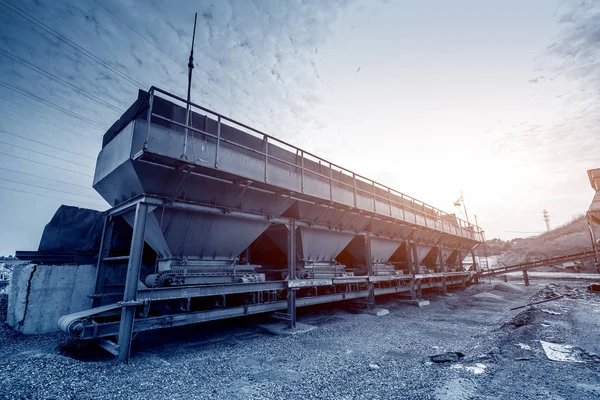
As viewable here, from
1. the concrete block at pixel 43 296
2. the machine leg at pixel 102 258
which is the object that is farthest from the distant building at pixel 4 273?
the machine leg at pixel 102 258

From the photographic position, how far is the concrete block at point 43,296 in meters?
6.70

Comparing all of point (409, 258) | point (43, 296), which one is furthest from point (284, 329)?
point (409, 258)

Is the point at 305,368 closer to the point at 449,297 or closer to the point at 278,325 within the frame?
the point at 278,325

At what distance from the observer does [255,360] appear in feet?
18.8

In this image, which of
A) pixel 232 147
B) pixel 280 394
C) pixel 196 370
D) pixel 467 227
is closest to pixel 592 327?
pixel 280 394

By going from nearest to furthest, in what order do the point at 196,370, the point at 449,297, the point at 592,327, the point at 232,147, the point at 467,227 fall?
the point at 196,370 → the point at 232,147 → the point at 592,327 → the point at 449,297 → the point at 467,227

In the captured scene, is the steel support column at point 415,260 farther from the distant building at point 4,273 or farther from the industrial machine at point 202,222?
the distant building at point 4,273

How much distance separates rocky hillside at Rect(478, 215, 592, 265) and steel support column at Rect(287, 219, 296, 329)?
1414 inches

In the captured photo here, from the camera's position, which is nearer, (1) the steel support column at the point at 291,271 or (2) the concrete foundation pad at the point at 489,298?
(1) the steel support column at the point at 291,271

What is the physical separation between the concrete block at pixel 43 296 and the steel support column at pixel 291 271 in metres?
5.46

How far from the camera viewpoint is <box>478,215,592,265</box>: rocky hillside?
36750 mm

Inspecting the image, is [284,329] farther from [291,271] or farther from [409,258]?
[409,258]

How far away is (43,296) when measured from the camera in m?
6.93

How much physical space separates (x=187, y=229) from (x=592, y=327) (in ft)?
38.7
